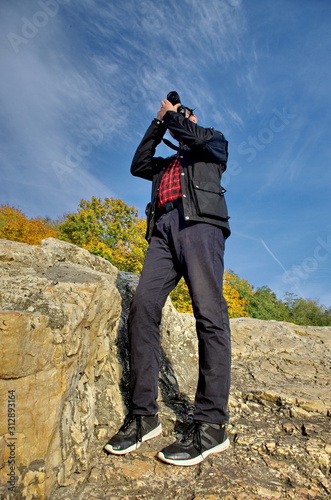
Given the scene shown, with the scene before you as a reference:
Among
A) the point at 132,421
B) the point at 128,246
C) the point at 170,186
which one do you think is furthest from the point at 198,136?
the point at 128,246

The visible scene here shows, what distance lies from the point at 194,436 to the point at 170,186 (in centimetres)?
189

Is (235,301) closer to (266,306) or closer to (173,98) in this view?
(266,306)

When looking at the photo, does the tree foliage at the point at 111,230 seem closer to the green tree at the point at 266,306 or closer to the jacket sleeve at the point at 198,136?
the green tree at the point at 266,306

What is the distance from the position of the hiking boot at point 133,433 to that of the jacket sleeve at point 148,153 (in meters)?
2.19

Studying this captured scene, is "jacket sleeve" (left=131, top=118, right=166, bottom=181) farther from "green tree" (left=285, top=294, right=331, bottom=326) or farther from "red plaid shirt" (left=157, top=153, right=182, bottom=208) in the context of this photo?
"green tree" (left=285, top=294, right=331, bottom=326)

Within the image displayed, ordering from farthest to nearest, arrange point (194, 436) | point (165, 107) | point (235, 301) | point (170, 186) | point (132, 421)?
point (235, 301)
point (165, 107)
point (170, 186)
point (132, 421)
point (194, 436)

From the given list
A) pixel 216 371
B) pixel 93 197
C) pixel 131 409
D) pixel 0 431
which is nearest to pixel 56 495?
pixel 0 431

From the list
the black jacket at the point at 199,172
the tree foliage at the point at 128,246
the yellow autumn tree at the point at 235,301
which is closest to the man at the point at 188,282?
the black jacket at the point at 199,172

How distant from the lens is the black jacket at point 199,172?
254cm

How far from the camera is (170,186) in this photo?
9.28 ft

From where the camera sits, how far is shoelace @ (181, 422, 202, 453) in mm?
2023

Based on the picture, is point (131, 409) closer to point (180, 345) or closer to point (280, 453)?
point (280, 453)

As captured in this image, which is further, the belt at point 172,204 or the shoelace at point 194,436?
the belt at point 172,204

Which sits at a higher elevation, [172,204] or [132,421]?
[172,204]
